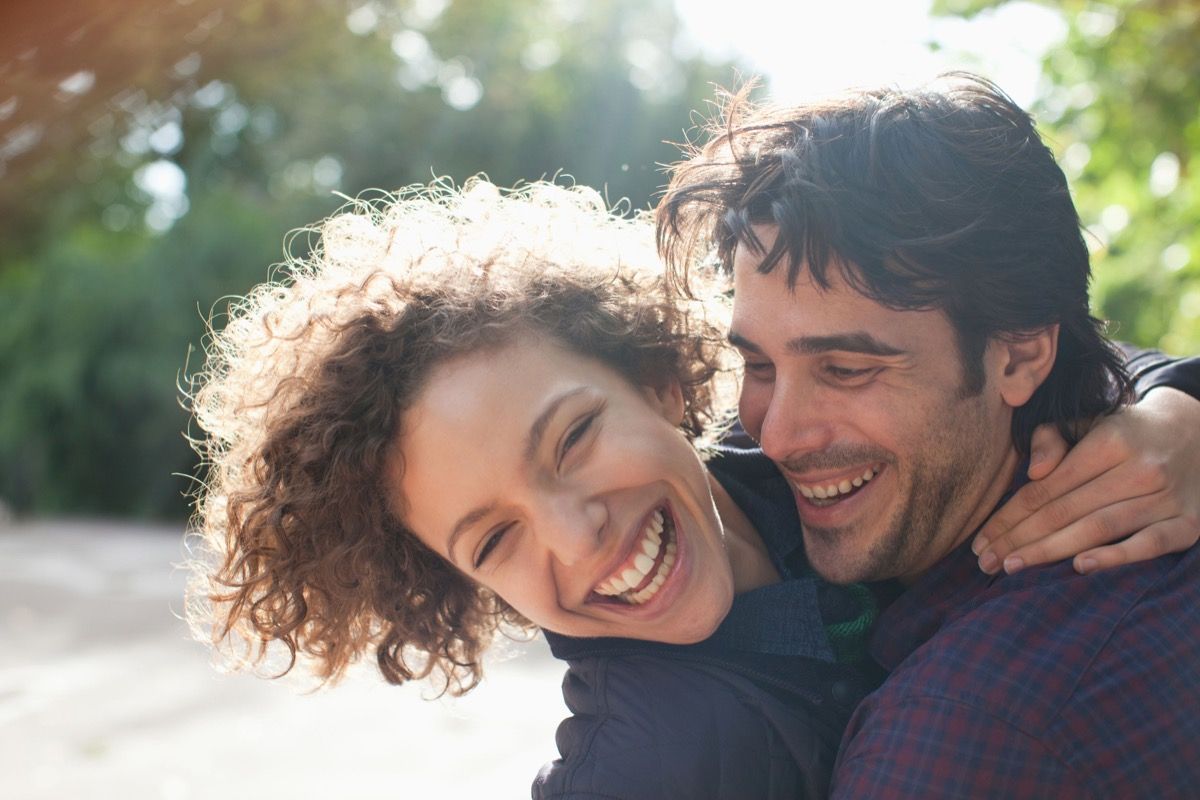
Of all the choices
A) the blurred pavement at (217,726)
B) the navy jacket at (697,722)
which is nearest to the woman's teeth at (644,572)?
the navy jacket at (697,722)

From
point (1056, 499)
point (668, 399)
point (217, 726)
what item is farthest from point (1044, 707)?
point (217, 726)

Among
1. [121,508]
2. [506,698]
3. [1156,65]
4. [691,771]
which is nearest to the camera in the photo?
[691,771]

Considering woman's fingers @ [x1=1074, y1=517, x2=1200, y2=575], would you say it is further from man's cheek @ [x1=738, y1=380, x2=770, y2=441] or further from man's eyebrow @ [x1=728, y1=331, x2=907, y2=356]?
man's cheek @ [x1=738, y1=380, x2=770, y2=441]

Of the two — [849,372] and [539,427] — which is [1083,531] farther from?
[539,427]

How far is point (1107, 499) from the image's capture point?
6.59 feet

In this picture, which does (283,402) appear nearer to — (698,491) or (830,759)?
(698,491)

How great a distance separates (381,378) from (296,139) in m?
10.8

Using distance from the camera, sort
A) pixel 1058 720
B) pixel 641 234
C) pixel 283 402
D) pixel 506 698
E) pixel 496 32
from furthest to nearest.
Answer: pixel 496 32
pixel 506 698
pixel 641 234
pixel 283 402
pixel 1058 720

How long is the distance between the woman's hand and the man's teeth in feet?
0.71

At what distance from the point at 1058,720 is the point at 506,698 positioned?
13.5 feet

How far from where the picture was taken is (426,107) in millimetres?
12039

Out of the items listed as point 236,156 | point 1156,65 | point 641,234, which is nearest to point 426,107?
point 236,156

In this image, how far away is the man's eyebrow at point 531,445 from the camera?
2.12m

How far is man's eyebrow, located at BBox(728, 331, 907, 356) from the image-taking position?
2.07m
